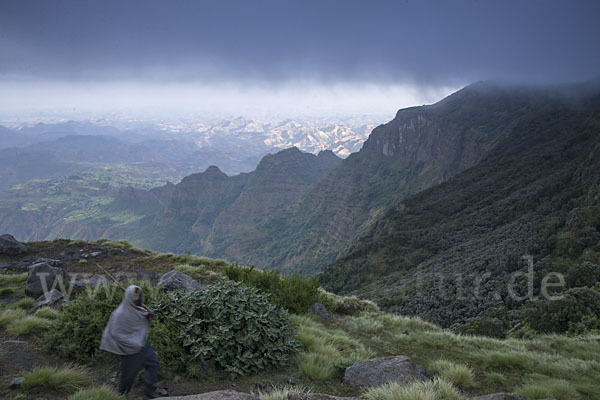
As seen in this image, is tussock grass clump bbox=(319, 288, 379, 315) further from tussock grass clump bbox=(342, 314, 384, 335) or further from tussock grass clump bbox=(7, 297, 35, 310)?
tussock grass clump bbox=(7, 297, 35, 310)

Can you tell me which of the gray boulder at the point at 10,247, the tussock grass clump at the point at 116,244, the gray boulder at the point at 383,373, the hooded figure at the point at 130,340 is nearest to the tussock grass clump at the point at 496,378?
the gray boulder at the point at 383,373

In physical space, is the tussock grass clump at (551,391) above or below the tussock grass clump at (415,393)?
below

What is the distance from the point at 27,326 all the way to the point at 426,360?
833 centimetres

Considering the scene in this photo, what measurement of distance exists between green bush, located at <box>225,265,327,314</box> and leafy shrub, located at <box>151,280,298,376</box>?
Result: 8.63 feet

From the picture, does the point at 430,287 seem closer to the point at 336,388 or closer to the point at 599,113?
the point at 336,388

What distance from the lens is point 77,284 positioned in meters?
9.44

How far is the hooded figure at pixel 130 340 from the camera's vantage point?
14.6 ft

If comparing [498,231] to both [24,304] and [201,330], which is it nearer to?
[201,330]

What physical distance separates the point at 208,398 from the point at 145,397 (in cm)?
143

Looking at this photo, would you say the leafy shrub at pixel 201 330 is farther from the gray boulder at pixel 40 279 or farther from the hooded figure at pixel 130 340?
the gray boulder at pixel 40 279

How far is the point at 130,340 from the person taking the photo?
14.7 feet

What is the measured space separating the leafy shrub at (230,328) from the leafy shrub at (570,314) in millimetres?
10032

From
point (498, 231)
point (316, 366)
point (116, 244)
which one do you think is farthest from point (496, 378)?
point (498, 231)

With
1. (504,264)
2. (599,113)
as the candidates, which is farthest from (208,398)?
(599,113)
